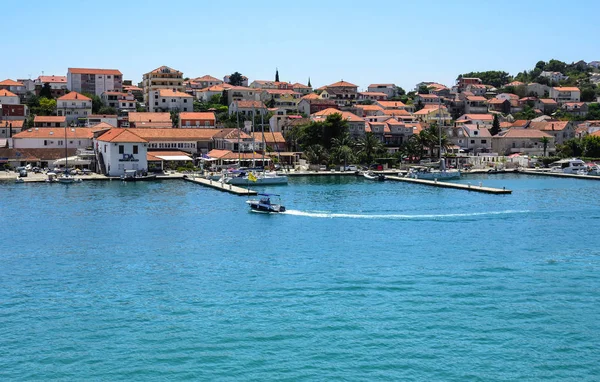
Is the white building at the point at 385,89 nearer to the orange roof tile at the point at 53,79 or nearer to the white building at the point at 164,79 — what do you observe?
the white building at the point at 164,79

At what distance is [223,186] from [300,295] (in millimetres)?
36061

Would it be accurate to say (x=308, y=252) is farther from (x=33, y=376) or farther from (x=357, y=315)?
(x=33, y=376)

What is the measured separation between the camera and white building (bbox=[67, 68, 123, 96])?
366 feet

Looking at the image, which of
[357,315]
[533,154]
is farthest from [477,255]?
[533,154]

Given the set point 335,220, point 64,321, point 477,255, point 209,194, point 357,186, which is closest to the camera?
point 64,321

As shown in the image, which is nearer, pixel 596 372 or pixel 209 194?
pixel 596 372

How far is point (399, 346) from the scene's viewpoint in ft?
60.0

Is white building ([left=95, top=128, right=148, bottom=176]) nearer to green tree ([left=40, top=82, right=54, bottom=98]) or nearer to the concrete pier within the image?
the concrete pier

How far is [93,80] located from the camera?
11294cm

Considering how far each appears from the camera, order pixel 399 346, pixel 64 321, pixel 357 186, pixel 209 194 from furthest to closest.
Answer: pixel 357 186
pixel 209 194
pixel 64 321
pixel 399 346

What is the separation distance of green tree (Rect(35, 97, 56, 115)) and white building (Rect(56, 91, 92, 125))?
110 inches

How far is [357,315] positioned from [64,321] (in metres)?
8.42

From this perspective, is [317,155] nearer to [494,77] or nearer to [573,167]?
[573,167]

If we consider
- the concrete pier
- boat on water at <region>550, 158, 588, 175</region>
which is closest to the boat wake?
the concrete pier
